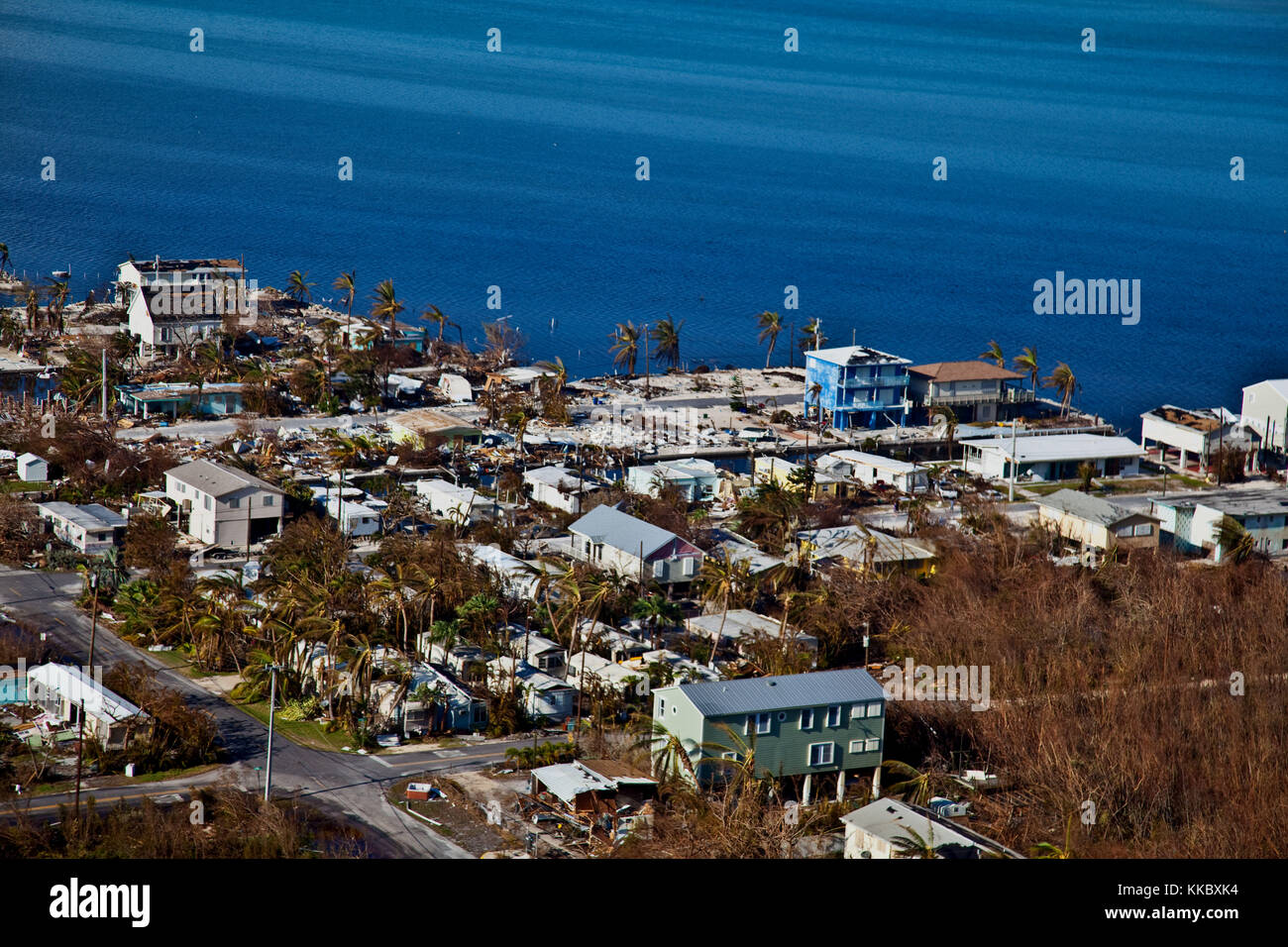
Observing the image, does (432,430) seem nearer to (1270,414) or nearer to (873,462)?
(873,462)

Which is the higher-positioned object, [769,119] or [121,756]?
[769,119]

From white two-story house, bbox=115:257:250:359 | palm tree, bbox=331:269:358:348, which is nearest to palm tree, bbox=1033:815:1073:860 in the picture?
palm tree, bbox=331:269:358:348

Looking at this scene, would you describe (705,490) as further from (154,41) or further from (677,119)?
(154,41)

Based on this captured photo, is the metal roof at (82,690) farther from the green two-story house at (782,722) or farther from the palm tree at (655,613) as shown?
the palm tree at (655,613)

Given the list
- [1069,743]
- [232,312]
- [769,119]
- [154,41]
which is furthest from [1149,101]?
[1069,743]

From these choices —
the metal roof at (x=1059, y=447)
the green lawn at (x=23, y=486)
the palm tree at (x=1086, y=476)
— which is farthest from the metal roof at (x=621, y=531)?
the palm tree at (x=1086, y=476)
